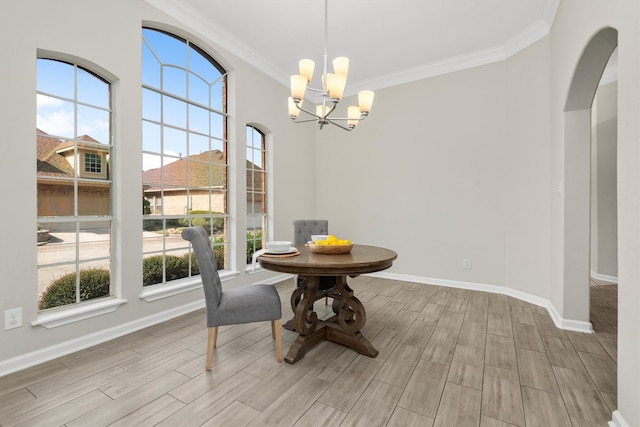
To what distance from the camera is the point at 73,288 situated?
7.68ft

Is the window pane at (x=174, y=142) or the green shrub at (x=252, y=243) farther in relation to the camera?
the green shrub at (x=252, y=243)

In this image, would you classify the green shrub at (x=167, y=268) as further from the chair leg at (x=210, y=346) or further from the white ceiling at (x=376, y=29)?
the white ceiling at (x=376, y=29)

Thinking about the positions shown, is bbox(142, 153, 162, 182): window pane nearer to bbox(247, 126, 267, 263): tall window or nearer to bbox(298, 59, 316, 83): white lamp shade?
bbox(247, 126, 267, 263): tall window

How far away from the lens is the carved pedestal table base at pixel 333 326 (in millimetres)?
2168

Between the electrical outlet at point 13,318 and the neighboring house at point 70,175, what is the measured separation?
0.68 metres

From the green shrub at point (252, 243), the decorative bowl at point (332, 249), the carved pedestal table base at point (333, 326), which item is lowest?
the carved pedestal table base at point (333, 326)

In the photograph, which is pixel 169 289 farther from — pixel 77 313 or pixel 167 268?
pixel 77 313

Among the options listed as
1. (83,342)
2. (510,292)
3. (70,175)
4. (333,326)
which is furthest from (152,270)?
(510,292)

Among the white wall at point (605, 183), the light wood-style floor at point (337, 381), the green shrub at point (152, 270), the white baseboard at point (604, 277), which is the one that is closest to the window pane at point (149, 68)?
the green shrub at point (152, 270)

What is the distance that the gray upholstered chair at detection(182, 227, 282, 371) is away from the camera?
194 cm

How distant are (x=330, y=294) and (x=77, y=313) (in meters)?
1.96

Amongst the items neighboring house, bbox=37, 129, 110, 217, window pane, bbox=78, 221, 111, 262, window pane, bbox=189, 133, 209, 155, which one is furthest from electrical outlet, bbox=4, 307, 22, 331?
window pane, bbox=189, 133, 209, 155

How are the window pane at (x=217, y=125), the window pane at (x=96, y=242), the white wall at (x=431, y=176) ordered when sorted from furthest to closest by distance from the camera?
the white wall at (x=431, y=176) < the window pane at (x=217, y=125) < the window pane at (x=96, y=242)

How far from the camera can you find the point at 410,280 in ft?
14.3
